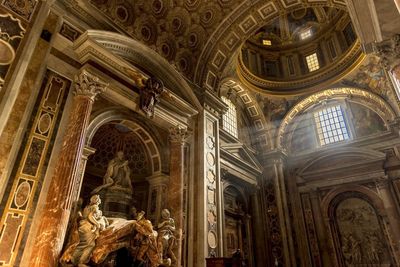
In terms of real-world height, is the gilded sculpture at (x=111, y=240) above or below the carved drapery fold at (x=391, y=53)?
below

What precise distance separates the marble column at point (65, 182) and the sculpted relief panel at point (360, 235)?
10941 mm

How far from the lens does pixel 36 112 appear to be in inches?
224

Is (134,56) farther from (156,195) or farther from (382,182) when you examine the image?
(382,182)

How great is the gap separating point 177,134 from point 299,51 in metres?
9.90

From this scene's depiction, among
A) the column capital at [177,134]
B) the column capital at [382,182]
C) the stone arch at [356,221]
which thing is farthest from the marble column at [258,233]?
the column capital at [177,134]

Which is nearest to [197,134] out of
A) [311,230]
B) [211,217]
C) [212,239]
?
[211,217]

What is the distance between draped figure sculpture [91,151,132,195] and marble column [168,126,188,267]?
3.88 ft

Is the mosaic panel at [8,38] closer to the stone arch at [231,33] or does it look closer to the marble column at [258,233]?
the stone arch at [231,33]

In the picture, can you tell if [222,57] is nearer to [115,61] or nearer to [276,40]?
[115,61]

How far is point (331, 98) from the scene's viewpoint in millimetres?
13969

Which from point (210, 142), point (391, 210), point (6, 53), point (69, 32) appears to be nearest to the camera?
point (6, 53)

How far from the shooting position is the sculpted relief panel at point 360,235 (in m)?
11.0

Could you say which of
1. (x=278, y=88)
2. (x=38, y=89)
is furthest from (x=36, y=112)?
(x=278, y=88)

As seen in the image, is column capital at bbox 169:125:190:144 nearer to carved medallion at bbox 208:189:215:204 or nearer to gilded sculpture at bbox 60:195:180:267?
carved medallion at bbox 208:189:215:204
